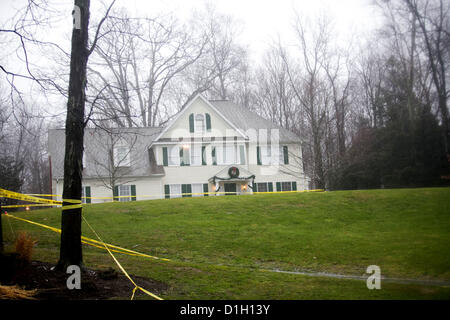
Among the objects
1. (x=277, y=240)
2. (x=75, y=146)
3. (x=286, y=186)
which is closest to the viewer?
(x=75, y=146)

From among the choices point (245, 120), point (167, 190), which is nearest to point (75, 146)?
point (167, 190)

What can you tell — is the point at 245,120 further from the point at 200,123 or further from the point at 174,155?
the point at 174,155

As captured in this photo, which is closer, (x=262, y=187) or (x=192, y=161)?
(x=192, y=161)

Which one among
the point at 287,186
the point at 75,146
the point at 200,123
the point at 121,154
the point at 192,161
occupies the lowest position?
the point at 287,186

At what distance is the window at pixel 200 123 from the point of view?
29266 millimetres

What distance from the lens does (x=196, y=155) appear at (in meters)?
28.8

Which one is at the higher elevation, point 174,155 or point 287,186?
point 174,155

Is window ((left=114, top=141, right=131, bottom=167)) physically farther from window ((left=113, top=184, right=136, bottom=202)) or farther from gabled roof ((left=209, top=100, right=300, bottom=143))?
gabled roof ((left=209, top=100, right=300, bottom=143))

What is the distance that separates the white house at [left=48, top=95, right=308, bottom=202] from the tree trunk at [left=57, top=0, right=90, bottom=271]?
19.9 metres

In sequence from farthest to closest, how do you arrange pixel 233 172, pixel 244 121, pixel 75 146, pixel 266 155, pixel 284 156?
pixel 244 121 → pixel 266 155 → pixel 284 156 → pixel 233 172 → pixel 75 146

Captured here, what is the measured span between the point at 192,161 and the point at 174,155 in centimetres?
129

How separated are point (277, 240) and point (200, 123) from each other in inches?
703

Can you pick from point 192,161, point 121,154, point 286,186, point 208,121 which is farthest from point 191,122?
point 286,186

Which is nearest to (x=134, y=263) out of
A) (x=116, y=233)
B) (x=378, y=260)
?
(x=116, y=233)
